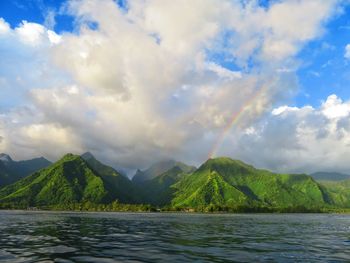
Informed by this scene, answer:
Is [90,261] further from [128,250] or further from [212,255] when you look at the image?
[212,255]

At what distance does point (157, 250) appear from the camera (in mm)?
53156

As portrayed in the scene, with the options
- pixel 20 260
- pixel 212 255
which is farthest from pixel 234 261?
pixel 20 260

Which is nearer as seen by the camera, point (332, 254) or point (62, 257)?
point (62, 257)

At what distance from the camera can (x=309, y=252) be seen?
54656 millimetres

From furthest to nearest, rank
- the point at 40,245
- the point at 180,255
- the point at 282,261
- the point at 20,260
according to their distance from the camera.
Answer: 1. the point at 40,245
2. the point at 180,255
3. the point at 282,261
4. the point at 20,260

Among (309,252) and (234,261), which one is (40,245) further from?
(309,252)

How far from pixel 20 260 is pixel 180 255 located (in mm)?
18749

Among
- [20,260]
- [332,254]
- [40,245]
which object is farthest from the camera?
[40,245]

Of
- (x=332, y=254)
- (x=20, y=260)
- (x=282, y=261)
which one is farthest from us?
(x=332, y=254)

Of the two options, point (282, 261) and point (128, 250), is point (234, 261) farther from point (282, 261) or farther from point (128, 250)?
point (128, 250)

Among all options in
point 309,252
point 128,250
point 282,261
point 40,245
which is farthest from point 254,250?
point 40,245

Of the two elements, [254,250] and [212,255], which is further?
[254,250]

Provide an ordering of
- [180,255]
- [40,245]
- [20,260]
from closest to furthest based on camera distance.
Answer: [20,260]
[180,255]
[40,245]

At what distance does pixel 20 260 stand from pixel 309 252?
38247 mm
